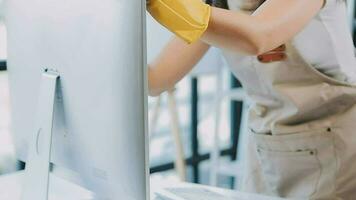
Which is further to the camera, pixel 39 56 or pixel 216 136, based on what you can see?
pixel 216 136

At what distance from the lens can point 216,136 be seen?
8.20 ft

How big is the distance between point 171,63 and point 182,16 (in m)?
0.55

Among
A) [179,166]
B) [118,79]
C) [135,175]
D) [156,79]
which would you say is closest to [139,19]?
[118,79]

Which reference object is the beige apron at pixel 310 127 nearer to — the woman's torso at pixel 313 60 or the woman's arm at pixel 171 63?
the woman's torso at pixel 313 60

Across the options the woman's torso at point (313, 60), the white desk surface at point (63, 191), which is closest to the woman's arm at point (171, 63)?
the woman's torso at point (313, 60)

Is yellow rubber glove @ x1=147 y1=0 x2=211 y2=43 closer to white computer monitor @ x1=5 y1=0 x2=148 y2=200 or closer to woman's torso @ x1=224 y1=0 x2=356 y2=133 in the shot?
white computer monitor @ x1=5 y1=0 x2=148 y2=200

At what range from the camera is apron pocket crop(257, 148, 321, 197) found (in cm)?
119

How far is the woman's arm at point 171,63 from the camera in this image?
1.30 m

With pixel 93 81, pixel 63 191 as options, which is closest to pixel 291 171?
pixel 63 191

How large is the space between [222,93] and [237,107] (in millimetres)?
940

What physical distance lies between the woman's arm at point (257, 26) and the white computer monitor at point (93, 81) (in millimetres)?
188

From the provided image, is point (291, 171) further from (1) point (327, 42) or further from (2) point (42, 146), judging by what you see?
(2) point (42, 146)

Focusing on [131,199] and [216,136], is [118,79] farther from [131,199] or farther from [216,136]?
[216,136]

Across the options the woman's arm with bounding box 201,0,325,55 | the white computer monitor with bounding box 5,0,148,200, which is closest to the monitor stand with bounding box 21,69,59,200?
the white computer monitor with bounding box 5,0,148,200
